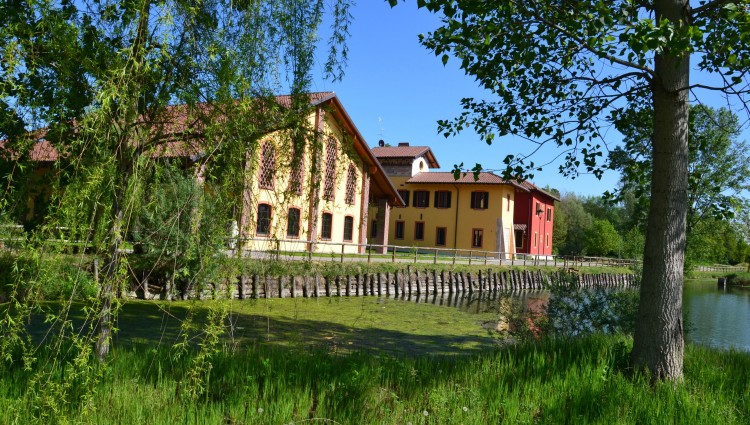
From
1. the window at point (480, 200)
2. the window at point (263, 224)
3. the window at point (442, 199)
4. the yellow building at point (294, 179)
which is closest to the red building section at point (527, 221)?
the window at point (480, 200)

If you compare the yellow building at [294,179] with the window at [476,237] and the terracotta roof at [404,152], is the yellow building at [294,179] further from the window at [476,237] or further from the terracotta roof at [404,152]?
the terracotta roof at [404,152]

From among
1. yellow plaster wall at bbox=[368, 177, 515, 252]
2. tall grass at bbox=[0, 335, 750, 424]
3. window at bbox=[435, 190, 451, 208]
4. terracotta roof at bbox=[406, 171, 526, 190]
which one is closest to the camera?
tall grass at bbox=[0, 335, 750, 424]

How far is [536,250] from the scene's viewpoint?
1896 inches

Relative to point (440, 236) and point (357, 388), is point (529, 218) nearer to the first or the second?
point (440, 236)

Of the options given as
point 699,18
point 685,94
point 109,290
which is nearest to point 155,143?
point 109,290

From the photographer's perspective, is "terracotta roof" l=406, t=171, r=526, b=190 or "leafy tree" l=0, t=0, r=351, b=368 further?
"terracotta roof" l=406, t=171, r=526, b=190

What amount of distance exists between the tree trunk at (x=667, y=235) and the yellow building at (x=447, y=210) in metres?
35.8

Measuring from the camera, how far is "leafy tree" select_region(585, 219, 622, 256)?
209 feet

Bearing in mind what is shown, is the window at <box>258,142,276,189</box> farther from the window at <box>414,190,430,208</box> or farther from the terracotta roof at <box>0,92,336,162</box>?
the window at <box>414,190,430,208</box>

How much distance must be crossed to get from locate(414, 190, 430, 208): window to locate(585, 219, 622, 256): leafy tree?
28629 millimetres

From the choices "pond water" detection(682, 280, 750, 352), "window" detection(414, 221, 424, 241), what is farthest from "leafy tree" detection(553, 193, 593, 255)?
"pond water" detection(682, 280, 750, 352)

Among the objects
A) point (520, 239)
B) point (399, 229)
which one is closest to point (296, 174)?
point (399, 229)

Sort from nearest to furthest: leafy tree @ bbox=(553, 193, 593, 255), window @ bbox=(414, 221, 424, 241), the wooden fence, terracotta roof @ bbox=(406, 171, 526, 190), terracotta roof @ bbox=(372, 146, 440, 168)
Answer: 1. the wooden fence
2. terracotta roof @ bbox=(406, 171, 526, 190)
3. window @ bbox=(414, 221, 424, 241)
4. terracotta roof @ bbox=(372, 146, 440, 168)
5. leafy tree @ bbox=(553, 193, 593, 255)

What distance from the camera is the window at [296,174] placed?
4.44 meters
